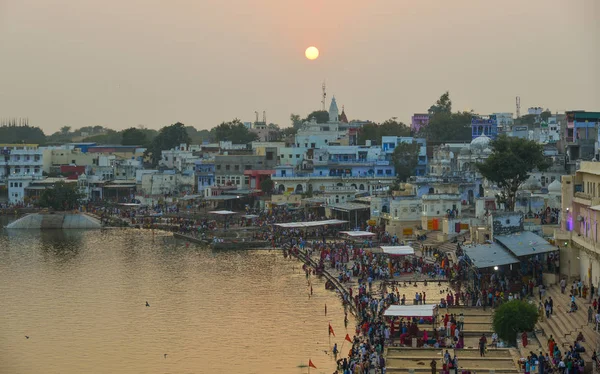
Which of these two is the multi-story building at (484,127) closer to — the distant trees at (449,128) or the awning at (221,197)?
the distant trees at (449,128)

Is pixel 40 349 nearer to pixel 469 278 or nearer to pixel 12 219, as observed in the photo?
Answer: pixel 469 278

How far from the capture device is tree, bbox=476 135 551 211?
33.1 meters

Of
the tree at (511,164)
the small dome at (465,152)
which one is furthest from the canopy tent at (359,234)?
the small dome at (465,152)

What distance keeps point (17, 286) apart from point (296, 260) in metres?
9.67

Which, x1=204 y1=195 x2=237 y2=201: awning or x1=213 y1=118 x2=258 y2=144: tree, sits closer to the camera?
x1=204 y1=195 x2=237 y2=201: awning

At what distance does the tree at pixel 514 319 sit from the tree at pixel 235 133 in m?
58.0

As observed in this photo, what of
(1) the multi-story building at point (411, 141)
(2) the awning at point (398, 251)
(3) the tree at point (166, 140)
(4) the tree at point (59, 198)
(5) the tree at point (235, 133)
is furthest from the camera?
(5) the tree at point (235, 133)

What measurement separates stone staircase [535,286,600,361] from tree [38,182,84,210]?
113ft

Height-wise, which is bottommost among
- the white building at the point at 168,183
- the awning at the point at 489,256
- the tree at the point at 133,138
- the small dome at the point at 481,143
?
the awning at the point at 489,256

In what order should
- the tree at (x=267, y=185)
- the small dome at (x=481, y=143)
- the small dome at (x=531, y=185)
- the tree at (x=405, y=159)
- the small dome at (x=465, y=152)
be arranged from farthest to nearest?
the tree at (x=267, y=185) → the tree at (x=405, y=159) → the small dome at (x=465, y=152) → the small dome at (x=481, y=143) → the small dome at (x=531, y=185)

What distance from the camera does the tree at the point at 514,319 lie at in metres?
17.8

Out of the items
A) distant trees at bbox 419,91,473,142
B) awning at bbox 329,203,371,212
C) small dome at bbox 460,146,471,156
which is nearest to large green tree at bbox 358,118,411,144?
distant trees at bbox 419,91,473,142

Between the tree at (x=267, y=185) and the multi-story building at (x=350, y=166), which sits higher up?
the multi-story building at (x=350, y=166)

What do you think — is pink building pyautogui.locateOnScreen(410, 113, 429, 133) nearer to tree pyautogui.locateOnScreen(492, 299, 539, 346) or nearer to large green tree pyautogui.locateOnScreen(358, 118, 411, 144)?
large green tree pyautogui.locateOnScreen(358, 118, 411, 144)
